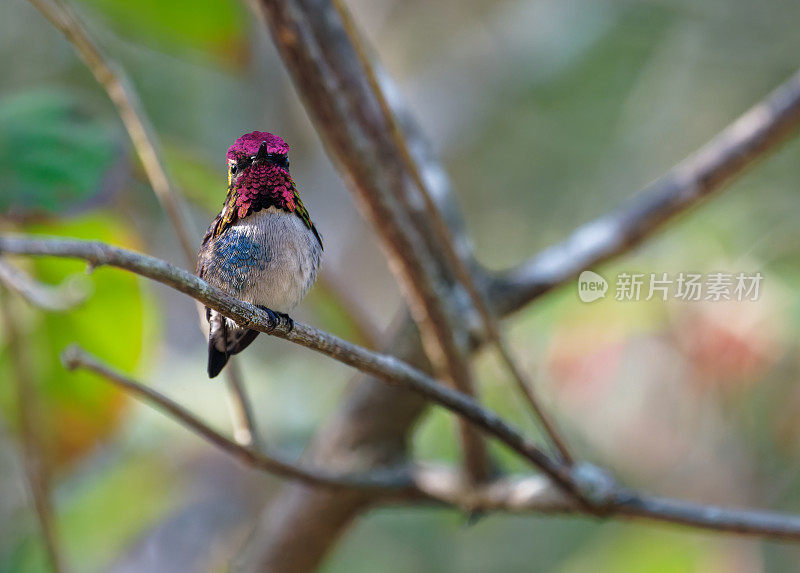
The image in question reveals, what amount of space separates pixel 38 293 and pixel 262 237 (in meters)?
0.93

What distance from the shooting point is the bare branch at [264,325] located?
3.45 ft

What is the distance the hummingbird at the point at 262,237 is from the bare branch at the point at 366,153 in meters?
0.56

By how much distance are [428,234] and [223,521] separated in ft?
12.4

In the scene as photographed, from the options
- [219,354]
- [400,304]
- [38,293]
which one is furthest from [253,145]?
[400,304]

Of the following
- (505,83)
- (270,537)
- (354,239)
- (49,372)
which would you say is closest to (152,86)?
(354,239)

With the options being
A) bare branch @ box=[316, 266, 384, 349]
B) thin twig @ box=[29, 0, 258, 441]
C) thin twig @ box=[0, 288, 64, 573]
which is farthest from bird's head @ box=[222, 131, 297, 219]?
bare branch @ box=[316, 266, 384, 349]

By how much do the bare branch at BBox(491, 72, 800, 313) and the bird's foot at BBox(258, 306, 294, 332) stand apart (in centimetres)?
136

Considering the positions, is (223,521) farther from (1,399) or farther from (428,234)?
(428,234)

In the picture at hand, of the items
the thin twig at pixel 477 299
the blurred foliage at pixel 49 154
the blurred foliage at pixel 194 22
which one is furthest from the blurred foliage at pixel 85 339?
the thin twig at pixel 477 299

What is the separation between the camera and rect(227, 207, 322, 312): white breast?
1385 millimetres

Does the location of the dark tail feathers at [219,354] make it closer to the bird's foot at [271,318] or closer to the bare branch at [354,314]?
the bird's foot at [271,318]

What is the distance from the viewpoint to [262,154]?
4.32ft

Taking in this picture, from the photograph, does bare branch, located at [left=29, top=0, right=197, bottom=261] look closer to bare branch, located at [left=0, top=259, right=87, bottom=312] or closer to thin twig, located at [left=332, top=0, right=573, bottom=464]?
bare branch, located at [left=0, top=259, right=87, bottom=312]

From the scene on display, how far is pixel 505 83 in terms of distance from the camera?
355 inches
